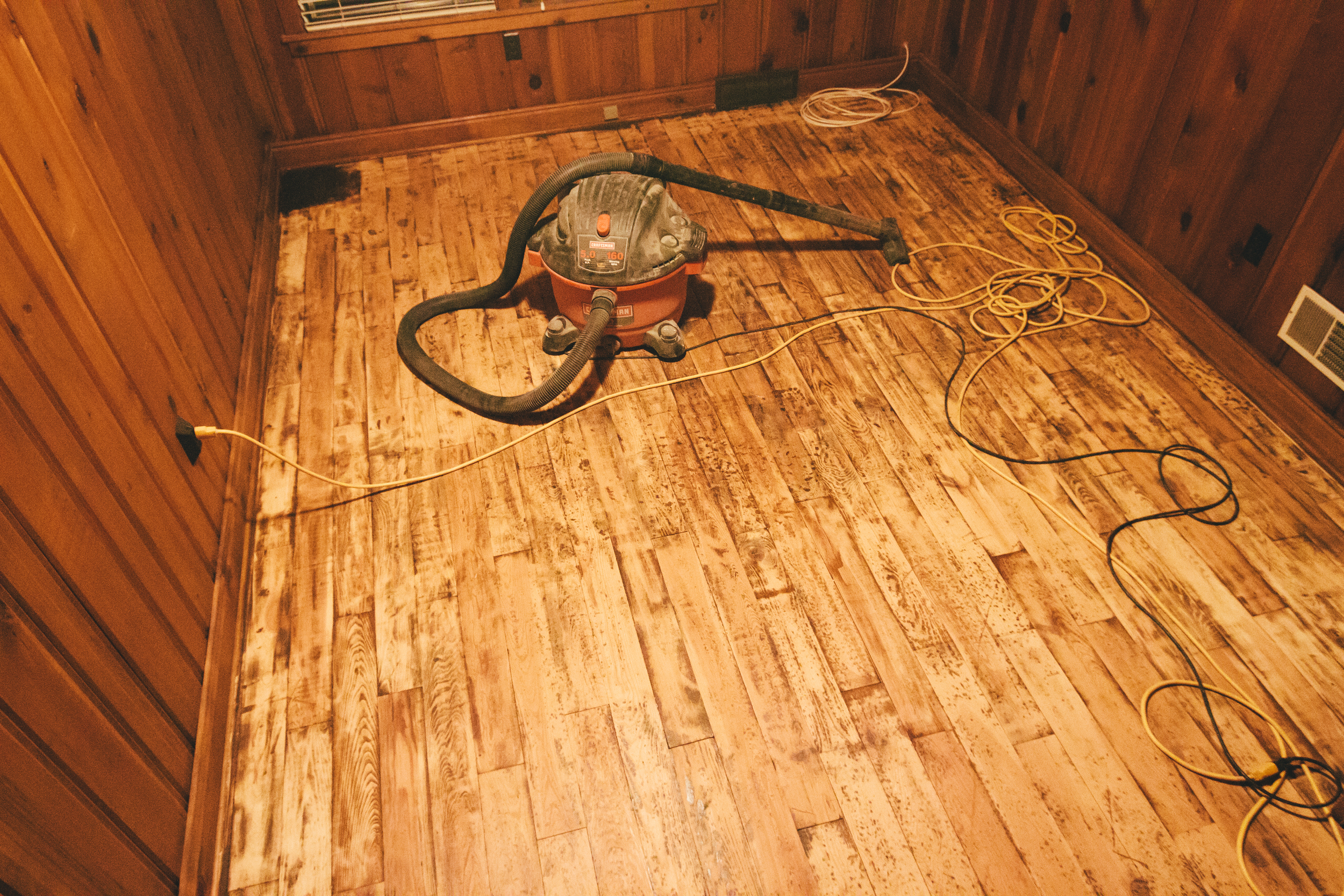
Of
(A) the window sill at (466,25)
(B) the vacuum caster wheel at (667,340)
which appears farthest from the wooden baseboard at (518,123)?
(B) the vacuum caster wheel at (667,340)

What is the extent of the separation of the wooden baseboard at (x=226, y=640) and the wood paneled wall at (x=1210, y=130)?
246 cm

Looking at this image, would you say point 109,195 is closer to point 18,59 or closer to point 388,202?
point 18,59

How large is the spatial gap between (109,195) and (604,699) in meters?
1.35

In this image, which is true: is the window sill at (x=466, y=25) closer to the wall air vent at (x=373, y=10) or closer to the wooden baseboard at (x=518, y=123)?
the wall air vent at (x=373, y=10)

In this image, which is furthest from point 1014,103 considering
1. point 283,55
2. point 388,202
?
point 283,55

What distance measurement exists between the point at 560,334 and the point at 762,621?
100 cm

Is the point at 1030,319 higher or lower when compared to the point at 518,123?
lower

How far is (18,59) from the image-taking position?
1.40 m

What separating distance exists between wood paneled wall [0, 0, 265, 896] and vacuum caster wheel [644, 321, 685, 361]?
1069 millimetres

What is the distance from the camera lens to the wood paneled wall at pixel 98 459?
1079mm

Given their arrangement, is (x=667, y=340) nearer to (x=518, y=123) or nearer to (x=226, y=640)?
(x=226, y=640)

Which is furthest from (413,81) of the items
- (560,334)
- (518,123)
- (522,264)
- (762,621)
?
(762,621)

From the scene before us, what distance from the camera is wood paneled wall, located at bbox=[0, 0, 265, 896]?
3.54 ft

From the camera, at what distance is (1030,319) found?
7.93 ft
